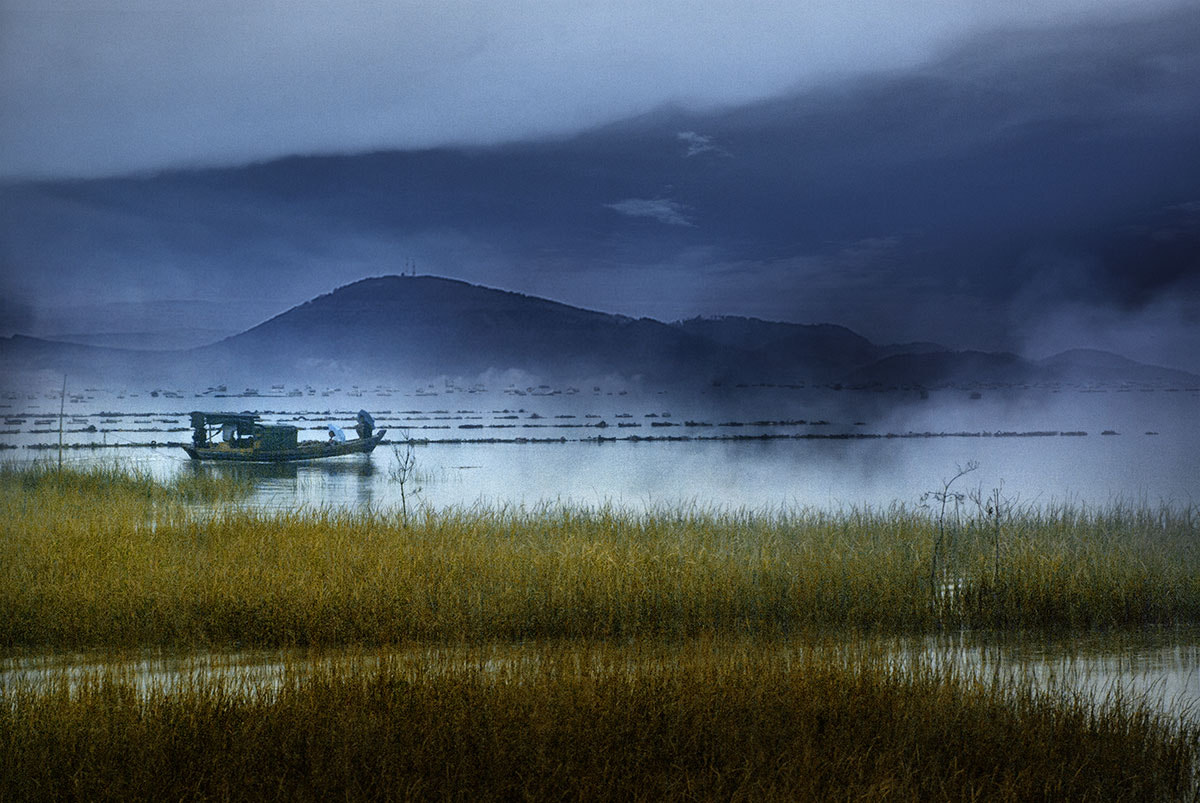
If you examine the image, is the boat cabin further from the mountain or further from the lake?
the mountain

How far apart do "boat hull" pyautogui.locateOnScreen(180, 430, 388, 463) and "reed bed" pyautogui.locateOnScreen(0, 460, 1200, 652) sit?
44.3 feet

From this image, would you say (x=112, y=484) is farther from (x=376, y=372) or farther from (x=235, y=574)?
(x=376, y=372)

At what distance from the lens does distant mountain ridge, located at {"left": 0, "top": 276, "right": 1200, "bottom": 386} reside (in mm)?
24516

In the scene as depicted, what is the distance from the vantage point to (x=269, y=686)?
497 cm

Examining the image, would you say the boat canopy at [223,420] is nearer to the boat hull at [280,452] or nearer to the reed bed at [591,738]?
the boat hull at [280,452]

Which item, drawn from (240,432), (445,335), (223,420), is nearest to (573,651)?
(223,420)

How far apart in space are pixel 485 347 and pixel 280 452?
6569 millimetres

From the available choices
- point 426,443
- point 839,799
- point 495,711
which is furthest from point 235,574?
point 426,443

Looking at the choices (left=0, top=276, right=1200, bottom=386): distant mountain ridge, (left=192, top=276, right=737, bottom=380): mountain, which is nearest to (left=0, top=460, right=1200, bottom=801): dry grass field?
(left=0, top=276, right=1200, bottom=386): distant mountain ridge

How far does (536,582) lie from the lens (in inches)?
324

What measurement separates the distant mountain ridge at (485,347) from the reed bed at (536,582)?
14.0m

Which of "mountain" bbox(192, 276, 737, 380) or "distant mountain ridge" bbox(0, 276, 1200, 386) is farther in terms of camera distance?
"mountain" bbox(192, 276, 737, 380)

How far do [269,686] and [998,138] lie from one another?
57.1 ft

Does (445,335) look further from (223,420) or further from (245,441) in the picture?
(223,420)
